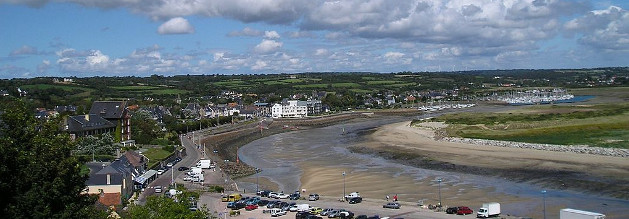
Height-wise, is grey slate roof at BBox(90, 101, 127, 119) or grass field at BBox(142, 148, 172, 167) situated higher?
grey slate roof at BBox(90, 101, 127, 119)

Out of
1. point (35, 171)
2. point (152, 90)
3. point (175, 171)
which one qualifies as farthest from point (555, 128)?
point (152, 90)

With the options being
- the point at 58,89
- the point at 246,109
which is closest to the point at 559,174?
the point at 246,109

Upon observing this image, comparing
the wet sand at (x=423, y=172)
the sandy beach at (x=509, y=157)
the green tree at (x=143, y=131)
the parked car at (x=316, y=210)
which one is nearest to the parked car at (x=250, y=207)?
the parked car at (x=316, y=210)

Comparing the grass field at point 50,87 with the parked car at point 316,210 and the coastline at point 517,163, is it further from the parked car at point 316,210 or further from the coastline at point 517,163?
the parked car at point 316,210

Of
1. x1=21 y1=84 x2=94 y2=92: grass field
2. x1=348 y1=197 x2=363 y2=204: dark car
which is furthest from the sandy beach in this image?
x1=21 y1=84 x2=94 y2=92: grass field

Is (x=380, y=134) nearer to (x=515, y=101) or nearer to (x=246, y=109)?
(x=246, y=109)

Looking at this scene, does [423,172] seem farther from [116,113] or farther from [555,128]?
[116,113]

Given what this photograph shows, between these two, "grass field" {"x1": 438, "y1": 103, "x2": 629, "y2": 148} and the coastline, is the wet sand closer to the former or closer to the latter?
the coastline
